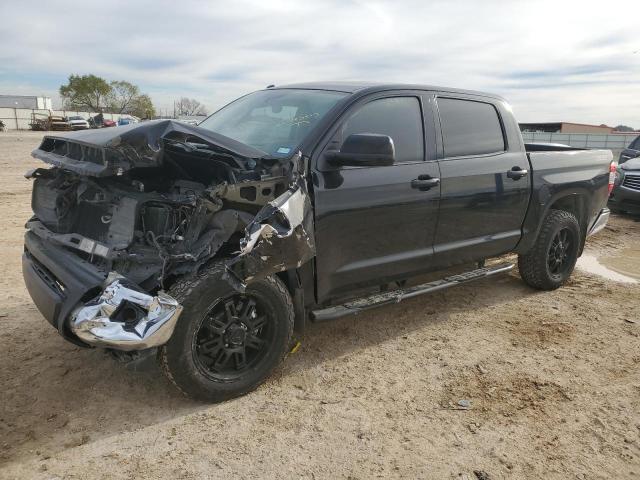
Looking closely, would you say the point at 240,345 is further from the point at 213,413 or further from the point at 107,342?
the point at 107,342

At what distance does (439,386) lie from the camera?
3475 mm

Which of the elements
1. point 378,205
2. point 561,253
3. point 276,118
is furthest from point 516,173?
point 276,118

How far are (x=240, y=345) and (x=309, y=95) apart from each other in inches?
76.1

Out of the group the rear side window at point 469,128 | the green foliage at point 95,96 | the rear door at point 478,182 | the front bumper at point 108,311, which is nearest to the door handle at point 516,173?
the rear door at point 478,182

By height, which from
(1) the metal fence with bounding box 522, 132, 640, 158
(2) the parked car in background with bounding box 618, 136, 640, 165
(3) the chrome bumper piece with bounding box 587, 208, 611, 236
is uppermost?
(1) the metal fence with bounding box 522, 132, 640, 158

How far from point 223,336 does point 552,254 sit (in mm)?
3764

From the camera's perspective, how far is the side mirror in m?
3.20

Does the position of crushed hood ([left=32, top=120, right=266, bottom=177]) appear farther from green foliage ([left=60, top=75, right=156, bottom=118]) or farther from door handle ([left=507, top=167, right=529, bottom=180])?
green foliage ([left=60, top=75, right=156, bottom=118])

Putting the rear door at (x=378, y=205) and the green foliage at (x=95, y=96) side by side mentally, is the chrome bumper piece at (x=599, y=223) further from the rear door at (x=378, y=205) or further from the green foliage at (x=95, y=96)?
the green foliage at (x=95, y=96)

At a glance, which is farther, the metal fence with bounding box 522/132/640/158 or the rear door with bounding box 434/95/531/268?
the metal fence with bounding box 522/132/640/158

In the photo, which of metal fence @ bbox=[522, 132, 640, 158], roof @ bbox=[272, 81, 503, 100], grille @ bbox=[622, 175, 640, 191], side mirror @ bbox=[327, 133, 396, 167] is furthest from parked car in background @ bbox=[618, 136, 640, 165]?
metal fence @ bbox=[522, 132, 640, 158]

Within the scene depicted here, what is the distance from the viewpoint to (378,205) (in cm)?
364

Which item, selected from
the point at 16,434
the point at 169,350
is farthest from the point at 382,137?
the point at 16,434

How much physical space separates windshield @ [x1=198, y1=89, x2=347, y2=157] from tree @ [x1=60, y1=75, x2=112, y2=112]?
86.0m
